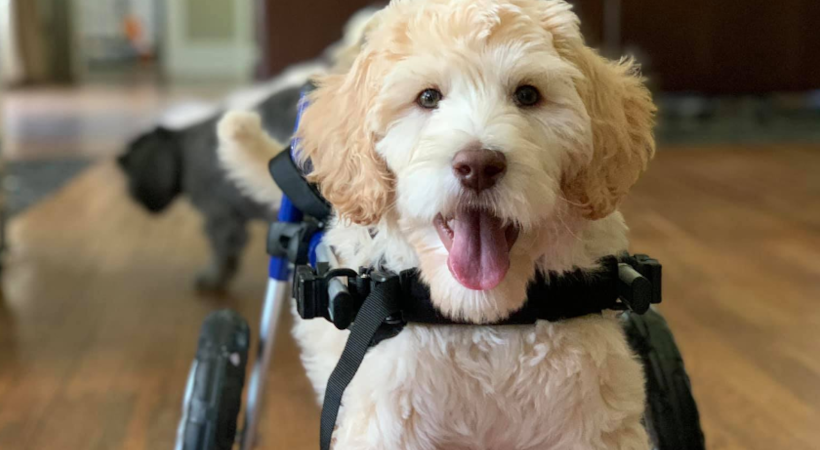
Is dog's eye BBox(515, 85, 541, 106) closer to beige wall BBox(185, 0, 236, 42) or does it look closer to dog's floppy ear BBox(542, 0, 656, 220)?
dog's floppy ear BBox(542, 0, 656, 220)

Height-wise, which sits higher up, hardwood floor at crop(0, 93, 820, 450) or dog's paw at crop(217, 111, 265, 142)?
dog's paw at crop(217, 111, 265, 142)

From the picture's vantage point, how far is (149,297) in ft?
8.38

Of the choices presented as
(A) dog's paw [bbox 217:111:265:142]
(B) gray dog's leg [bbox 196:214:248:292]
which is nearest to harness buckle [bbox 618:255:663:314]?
(A) dog's paw [bbox 217:111:265:142]

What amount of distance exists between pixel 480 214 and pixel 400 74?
164 millimetres

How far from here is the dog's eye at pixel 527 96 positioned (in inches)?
37.4

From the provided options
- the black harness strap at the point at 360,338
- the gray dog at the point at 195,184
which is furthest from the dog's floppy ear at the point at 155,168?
the black harness strap at the point at 360,338

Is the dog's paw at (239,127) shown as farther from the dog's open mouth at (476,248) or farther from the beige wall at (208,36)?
the beige wall at (208,36)

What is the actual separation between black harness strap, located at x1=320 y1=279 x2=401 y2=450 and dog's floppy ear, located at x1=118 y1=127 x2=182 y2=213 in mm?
1736

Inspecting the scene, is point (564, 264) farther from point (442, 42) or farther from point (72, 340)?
point (72, 340)

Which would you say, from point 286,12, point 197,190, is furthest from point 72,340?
point 286,12

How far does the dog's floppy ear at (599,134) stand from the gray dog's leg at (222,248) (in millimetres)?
1745

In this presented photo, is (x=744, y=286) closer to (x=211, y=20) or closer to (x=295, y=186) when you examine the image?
(x=295, y=186)

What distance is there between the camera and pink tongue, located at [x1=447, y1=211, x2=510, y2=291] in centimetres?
92

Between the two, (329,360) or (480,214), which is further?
(329,360)
